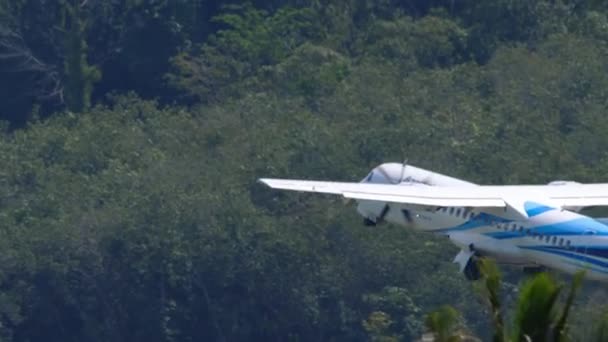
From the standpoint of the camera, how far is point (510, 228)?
37125 millimetres

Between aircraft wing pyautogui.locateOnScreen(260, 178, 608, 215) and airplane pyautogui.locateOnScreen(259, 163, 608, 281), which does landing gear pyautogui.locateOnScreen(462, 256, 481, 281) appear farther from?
aircraft wing pyautogui.locateOnScreen(260, 178, 608, 215)

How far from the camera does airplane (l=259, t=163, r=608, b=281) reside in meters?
35.6

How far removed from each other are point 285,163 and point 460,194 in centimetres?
2056

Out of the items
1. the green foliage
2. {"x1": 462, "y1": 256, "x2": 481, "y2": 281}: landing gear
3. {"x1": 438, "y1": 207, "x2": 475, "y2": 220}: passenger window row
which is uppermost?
the green foliage

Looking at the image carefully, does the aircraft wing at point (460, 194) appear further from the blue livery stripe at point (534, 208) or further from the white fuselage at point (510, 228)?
the white fuselage at point (510, 228)

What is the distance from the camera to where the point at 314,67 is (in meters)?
68.9

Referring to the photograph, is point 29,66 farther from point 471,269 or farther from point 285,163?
point 471,269

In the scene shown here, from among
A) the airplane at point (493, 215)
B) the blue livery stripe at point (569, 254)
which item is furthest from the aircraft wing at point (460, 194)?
the blue livery stripe at point (569, 254)

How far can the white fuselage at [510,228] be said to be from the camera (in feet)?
116

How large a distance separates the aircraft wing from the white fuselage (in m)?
0.30

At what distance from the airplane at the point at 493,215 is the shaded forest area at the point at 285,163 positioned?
8659mm

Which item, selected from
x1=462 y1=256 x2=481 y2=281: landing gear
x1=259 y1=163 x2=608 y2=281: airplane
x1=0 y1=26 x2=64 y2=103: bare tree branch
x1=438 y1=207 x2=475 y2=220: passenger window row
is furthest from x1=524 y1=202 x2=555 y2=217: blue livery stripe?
x1=0 y1=26 x2=64 y2=103: bare tree branch

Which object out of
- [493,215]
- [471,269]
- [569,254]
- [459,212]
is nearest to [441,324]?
[569,254]

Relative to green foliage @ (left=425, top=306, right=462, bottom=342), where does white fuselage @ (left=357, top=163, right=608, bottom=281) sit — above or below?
below
